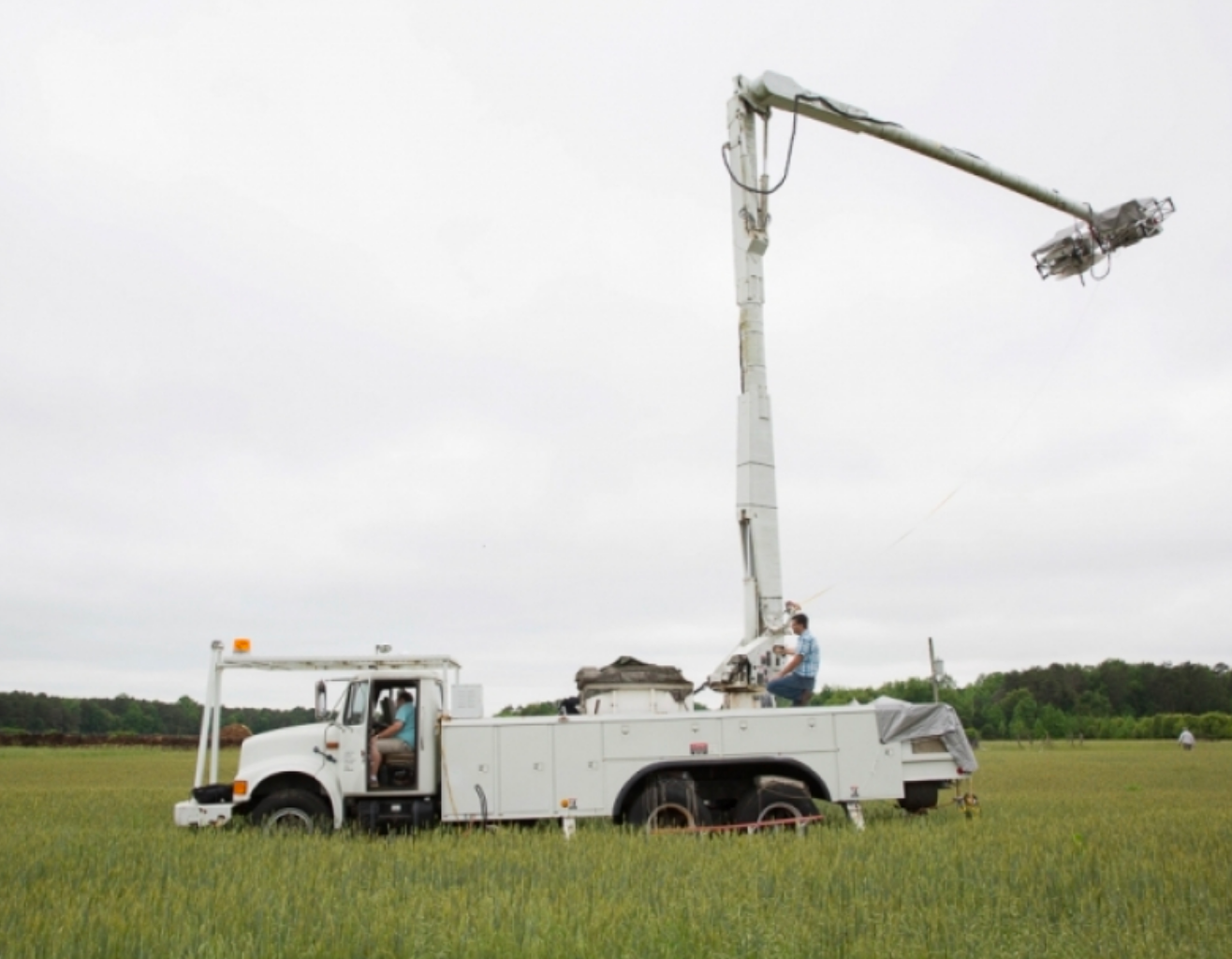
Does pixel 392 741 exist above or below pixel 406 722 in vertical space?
below

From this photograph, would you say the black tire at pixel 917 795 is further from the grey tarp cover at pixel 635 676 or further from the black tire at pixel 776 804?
the grey tarp cover at pixel 635 676

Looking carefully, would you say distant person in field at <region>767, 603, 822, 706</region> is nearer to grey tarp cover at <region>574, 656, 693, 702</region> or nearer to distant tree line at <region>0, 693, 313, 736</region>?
grey tarp cover at <region>574, 656, 693, 702</region>

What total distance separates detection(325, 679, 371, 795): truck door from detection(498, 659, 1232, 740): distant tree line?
96978 mm

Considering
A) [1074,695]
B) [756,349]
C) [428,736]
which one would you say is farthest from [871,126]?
[1074,695]

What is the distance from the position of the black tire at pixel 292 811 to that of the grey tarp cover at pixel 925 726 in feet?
22.6

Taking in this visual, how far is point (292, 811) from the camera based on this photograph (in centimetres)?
1316

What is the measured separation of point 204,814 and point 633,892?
712 cm

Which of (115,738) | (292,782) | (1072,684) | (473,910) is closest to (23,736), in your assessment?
(115,738)

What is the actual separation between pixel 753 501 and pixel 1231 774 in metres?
22.2

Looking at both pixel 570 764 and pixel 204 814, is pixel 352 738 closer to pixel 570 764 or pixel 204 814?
pixel 204 814

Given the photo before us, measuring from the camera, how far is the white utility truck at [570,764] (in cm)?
1295

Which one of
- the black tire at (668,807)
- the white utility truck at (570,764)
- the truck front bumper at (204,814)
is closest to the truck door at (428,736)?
the white utility truck at (570,764)

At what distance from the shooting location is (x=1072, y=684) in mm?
127125

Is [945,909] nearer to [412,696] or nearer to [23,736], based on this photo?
[412,696]
